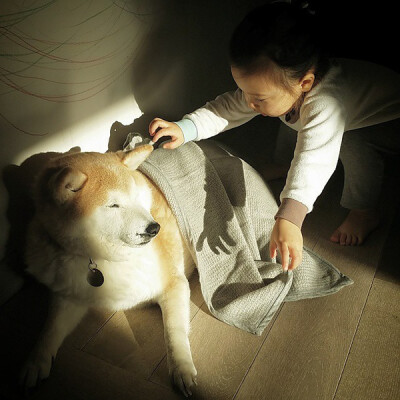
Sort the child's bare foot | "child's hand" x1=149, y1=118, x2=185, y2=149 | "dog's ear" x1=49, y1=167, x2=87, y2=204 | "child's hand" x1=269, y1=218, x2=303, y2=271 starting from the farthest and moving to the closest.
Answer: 1. the child's bare foot
2. "child's hand" x1=149, y1=118, x2=185, y2=149
3. "child's hand" x1=269, y1=218, x2=303, y2=271
4. "dog's ear" x1=49, y1=167, x2=87, y2=204

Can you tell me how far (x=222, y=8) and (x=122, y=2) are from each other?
A: 0.48 m

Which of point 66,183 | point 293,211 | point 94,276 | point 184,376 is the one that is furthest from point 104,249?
point 293,211

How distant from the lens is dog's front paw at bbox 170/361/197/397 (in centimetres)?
77

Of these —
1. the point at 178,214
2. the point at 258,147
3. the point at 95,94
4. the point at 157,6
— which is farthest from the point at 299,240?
the point at 258,147

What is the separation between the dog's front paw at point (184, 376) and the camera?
773 mm

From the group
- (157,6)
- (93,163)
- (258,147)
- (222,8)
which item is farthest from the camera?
(258,147)

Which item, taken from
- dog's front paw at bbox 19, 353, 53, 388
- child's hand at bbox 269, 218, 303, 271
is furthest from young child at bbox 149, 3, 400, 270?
dog's front paw at bbox 19, 353, 53, 388

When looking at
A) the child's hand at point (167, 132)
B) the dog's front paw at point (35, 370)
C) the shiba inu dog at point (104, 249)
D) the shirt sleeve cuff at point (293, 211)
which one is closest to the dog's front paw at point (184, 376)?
the shiba inu dog at point (104, 249)

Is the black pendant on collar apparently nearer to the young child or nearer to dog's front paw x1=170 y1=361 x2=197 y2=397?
dog's front paw x1=170 y1=361 x2=197 y2=397

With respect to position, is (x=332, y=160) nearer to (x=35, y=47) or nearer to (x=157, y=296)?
(x=157, y=296)

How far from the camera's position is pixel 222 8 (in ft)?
4.26

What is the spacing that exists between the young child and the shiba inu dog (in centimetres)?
25

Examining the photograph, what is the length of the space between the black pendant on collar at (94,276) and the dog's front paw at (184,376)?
0.81 feet

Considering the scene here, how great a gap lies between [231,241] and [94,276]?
352 mm
